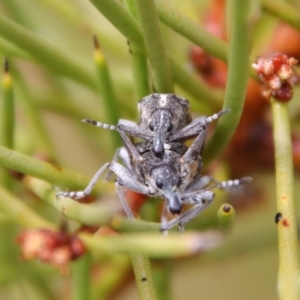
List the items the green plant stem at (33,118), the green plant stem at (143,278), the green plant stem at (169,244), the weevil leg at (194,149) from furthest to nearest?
the green plant stem at (33,118)
the weevil leg at (194,149)
the green plant stem at (143,278)
the green plant stem at (169,244)

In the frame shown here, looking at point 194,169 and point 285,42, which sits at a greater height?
point 285,42

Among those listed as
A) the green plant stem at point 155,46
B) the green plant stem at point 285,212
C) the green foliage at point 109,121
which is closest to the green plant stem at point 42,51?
the green foliage at point 109,121

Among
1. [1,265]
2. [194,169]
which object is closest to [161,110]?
[194,169]

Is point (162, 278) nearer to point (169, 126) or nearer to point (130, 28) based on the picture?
point (169, 126)

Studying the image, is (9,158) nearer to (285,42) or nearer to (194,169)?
(194,169)

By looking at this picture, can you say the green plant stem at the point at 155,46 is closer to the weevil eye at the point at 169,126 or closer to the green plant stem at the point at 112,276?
the weevil eye at the point at 169,126

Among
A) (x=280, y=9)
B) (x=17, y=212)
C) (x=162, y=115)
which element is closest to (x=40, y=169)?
(x=17, y=212)
